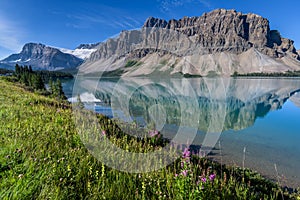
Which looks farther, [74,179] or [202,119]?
[202,119]

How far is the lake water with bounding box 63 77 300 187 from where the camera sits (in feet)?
15.6

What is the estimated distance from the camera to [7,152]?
369cm

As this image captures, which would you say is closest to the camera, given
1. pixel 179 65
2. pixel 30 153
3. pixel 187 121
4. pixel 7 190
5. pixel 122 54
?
pixel 7 190

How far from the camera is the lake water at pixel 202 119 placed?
4.75 m

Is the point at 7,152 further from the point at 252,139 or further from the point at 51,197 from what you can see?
the point at 252,139

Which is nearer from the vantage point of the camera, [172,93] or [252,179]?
[172,93]

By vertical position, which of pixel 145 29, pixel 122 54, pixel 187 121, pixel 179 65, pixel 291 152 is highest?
pixel 145 29

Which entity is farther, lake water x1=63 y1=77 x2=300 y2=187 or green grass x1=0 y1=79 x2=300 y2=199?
lake water x1=63 y1=77 x2=300 y2=187

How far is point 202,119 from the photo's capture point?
13.1 m

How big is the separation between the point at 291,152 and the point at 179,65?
58.9ft

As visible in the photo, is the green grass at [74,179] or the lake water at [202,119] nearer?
the green grass at [74,179]

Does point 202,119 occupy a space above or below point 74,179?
below

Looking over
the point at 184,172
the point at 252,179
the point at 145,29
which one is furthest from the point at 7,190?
the point at 252,179

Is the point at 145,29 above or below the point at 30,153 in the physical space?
above
